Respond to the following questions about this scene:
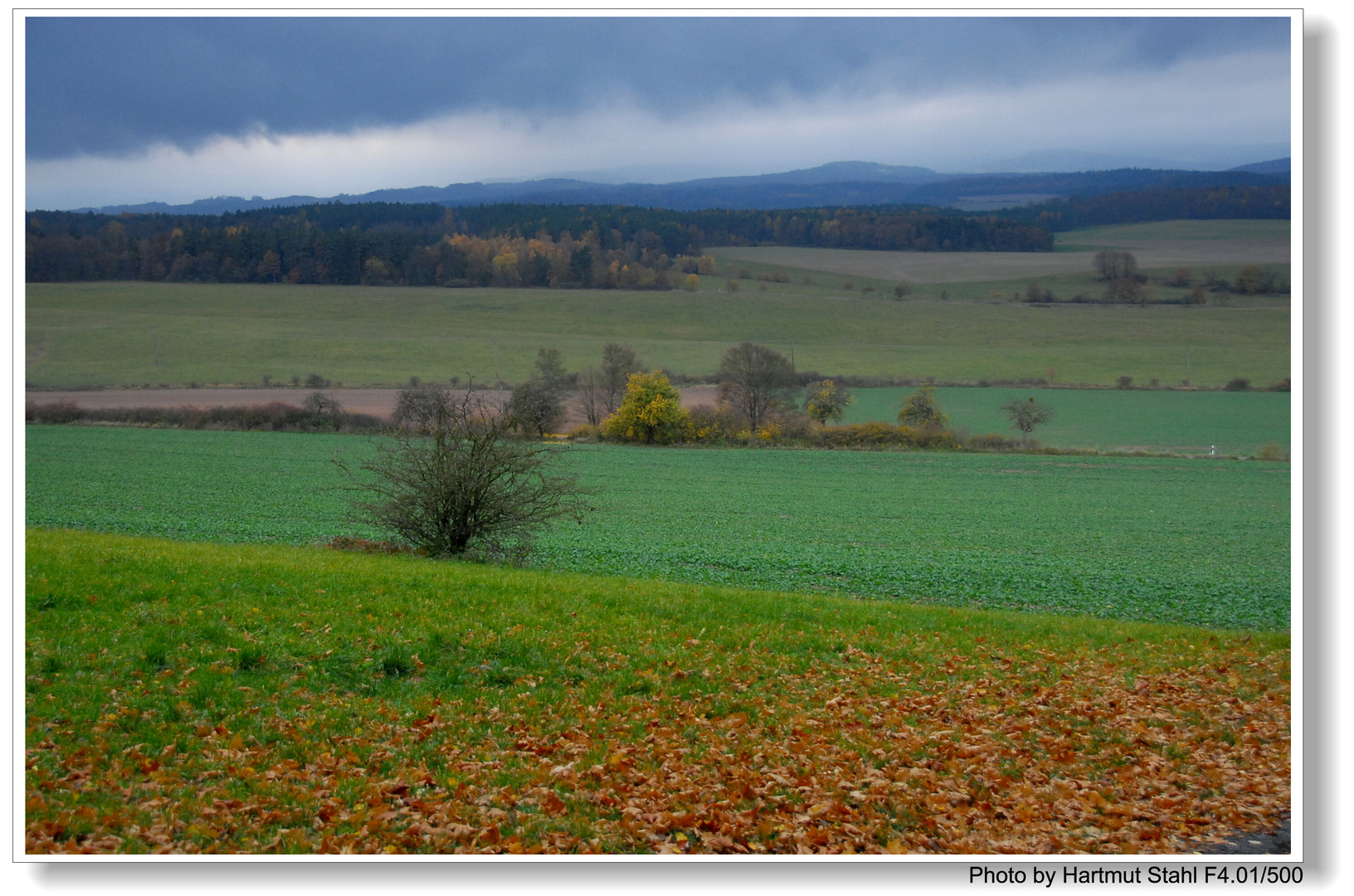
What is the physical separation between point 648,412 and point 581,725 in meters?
48.4

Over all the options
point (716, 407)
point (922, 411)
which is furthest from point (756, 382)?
point (922, 411)

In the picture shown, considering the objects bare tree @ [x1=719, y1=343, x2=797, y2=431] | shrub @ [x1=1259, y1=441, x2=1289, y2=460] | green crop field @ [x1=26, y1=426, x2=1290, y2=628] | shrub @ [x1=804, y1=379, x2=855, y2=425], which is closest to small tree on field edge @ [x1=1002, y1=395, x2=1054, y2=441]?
green crop field @ [x1=26, y1=426, x2=1290, y2=628]

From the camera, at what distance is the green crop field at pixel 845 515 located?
66.5 feet

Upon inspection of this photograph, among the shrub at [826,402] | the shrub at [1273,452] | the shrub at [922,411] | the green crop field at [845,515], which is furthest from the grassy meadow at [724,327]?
the green crop field at [845,515]

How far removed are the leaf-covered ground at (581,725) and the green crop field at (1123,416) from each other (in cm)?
5022

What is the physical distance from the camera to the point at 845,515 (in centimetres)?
3256

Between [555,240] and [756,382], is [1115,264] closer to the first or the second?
[756,382]

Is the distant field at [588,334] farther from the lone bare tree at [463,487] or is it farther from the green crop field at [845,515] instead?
the lone bare tree at [463,487]

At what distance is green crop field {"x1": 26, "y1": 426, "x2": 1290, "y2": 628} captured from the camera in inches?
798
